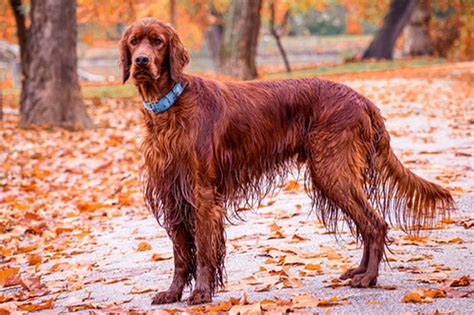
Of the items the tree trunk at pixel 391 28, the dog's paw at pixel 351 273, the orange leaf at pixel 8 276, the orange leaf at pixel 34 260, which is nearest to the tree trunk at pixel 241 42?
the tree trunk at pixel 391 28

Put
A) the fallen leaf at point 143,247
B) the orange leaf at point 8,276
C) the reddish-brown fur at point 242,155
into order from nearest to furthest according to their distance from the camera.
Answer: the reddish-brown fur at point 242,155 → the orange leaf at point 8,276 → the fallen leaf at point 143,247

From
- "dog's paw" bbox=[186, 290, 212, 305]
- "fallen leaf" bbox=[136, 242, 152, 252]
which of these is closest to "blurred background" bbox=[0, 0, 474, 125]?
"fallen leaf" bbox=[136, 242, 152, 252]

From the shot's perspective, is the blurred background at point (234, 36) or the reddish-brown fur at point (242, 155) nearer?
the reddish-brown fur at point (242, 155)

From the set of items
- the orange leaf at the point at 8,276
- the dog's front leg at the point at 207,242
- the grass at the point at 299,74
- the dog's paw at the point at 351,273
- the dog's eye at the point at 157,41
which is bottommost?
the grass at the point at 299,74

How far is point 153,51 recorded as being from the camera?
5.36 m

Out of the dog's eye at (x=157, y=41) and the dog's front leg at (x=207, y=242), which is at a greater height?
the dog's eye at (x=157, y=41)

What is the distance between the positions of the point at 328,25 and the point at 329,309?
6374cm

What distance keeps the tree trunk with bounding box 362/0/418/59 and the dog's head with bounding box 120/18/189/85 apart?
1366 inches

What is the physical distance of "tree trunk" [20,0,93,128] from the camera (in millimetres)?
17016

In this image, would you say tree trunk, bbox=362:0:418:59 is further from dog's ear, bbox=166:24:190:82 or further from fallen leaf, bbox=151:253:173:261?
dog's ear, bbox=166:24:190:82

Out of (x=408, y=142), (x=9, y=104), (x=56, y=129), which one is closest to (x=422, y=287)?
(x=408, y=142)

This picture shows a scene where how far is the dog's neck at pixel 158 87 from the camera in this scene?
5.47 meters

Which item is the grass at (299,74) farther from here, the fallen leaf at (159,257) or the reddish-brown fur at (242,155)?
the reddish-brown fur at (242,155)

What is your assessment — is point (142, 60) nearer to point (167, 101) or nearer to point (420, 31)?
point (167, 101)
